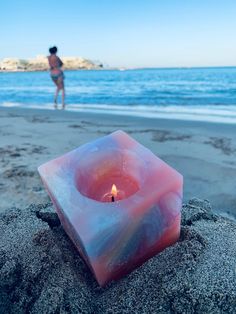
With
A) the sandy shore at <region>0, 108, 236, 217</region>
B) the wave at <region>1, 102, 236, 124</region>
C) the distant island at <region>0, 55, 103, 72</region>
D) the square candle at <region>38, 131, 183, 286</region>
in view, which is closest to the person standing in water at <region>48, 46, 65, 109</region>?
the wave at <region>1, 102, 236, 124</region>

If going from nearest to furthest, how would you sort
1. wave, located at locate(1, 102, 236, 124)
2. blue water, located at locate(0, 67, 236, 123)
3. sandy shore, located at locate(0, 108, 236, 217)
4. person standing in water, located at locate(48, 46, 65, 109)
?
sandy shore, located at locate(0, 108, 236, 217) → wave, located at locate(1, 102, 236, 124) → blue water, located at locate(0, 67, 236, 123) → person standing in water, located at locate(48, 46, 65, 109)

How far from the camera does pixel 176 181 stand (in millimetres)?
1245

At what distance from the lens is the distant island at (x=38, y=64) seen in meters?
78.9

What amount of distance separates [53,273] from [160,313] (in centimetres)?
41

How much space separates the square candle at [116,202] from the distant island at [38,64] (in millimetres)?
78114

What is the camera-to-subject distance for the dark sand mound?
3.67 feet

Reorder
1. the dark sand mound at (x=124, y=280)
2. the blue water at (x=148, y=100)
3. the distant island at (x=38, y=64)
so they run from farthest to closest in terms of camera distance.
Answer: the distant island at (x=38, y=64) < the blue water at (x=148, y=100) < the dark sand mound at (x=124, y=280)

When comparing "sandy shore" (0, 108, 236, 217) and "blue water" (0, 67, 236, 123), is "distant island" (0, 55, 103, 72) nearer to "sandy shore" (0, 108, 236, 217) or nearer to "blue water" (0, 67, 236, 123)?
"blue water" (0, 67, 236, 123)

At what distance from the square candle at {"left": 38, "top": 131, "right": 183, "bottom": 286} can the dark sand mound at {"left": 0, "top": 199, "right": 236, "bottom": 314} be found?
6cm

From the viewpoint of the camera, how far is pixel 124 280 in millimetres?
1231

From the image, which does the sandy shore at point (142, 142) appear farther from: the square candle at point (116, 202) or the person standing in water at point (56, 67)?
the person standing in water at point (56, 67)

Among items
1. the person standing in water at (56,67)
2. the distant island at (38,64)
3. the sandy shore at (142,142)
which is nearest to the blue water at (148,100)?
the person standing in water at (56,67)

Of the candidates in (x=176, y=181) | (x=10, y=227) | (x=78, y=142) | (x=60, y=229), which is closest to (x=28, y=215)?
(x=10, y=227)

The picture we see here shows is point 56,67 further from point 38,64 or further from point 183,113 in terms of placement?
point 38,64
